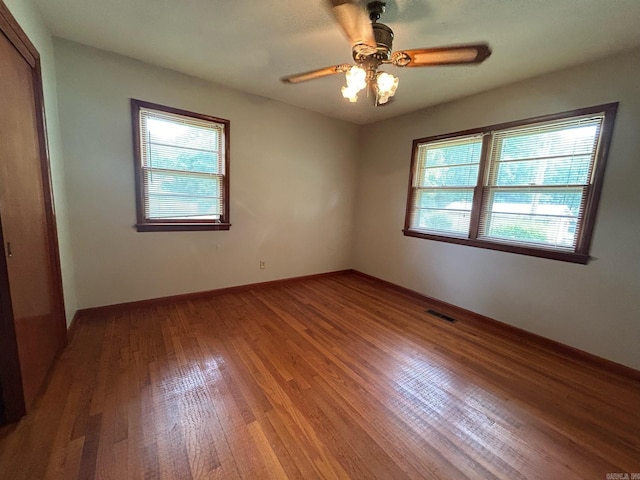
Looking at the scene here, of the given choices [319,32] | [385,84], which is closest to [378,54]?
[385,84]

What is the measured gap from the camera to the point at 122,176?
8.40 ft

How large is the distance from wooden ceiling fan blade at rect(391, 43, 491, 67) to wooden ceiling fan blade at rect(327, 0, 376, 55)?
0.59 feet

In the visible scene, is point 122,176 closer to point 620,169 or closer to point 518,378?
point 518,378

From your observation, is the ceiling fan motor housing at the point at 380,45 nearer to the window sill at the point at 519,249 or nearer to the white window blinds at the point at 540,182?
the white window blinds at the point at 540,182

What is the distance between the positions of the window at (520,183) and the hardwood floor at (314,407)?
1.09 metres

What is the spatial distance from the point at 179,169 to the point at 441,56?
105 inches

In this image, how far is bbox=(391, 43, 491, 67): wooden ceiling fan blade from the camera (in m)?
1.42

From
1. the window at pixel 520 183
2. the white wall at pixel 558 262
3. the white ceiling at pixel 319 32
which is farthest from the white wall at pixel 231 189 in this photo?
the window at pixel 520 183

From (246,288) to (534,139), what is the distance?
12.1ft

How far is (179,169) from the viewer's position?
2836mm

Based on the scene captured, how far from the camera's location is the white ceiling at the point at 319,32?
1.66 metres

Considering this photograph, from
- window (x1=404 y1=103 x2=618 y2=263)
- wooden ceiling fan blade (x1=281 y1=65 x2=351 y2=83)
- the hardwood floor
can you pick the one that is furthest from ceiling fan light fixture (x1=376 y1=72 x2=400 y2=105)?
the hardwood floor

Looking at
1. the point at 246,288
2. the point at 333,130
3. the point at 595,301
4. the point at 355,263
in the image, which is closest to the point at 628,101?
the point at 595,301

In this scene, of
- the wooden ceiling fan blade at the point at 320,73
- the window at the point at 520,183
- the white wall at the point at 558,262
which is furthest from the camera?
the window at the point at 520,183
